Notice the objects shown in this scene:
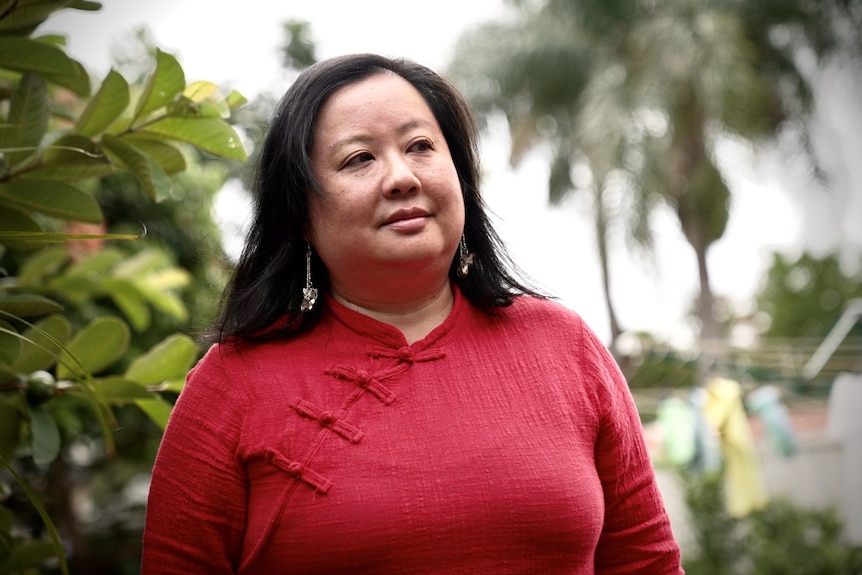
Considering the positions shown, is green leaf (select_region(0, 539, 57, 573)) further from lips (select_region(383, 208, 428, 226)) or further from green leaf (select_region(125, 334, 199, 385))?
lips (select_region(383, 208, 428, 226))

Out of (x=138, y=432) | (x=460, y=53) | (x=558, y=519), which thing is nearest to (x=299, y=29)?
(x=138, y=432)

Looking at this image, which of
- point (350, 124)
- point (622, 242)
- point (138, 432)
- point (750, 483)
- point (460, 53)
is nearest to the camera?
point (350, 124)

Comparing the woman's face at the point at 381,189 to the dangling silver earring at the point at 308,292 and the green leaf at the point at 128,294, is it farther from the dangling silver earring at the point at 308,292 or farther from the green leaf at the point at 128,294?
the green leaf at the point at 128,294

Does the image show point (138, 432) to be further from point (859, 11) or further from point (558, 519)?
point (859, 11)

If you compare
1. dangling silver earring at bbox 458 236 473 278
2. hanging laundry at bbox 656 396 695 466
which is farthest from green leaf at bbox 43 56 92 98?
hanging laundry at bbox 656 396 695 466

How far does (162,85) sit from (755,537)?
860 centimetres

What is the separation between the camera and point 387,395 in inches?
58.3

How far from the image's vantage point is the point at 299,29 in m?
Answer: 6.62

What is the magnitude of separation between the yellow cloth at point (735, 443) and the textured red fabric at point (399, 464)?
5005 mm

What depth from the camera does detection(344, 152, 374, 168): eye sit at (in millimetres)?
1510

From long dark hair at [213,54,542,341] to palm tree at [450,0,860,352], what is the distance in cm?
1220

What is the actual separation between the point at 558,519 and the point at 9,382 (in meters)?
0.90

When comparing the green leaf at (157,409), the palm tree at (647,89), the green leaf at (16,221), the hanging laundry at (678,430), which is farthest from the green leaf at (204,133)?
the palm tree at (647,89)

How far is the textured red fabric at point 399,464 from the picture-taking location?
4.52 feet
